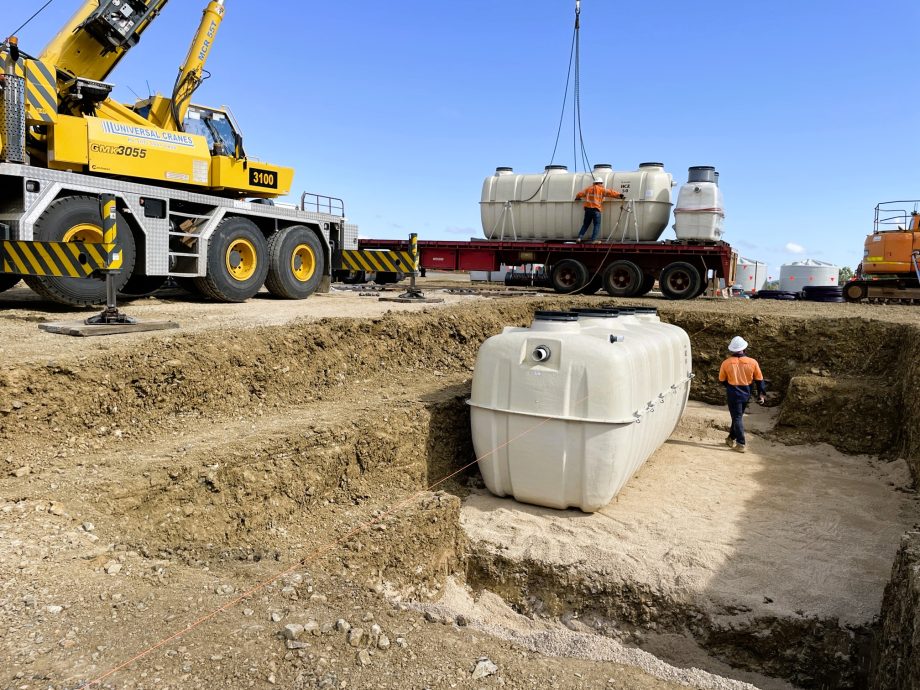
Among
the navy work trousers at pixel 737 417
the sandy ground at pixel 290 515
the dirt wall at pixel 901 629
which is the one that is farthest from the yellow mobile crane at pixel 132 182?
the dirt wall at pixel 901 629

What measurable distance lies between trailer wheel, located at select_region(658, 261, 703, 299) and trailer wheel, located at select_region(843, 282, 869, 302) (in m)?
5.53

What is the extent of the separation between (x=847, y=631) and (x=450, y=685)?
3.59 meters

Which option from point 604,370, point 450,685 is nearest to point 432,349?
point 604,370

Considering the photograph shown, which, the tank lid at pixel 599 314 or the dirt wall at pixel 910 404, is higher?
the tank lid at pixel 599 314

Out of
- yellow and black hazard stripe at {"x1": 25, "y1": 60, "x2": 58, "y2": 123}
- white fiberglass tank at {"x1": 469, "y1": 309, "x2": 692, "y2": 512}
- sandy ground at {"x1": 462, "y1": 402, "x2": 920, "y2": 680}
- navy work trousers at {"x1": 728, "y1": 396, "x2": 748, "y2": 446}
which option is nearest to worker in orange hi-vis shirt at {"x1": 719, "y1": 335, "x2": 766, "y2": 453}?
navy work trousers at {"x1": 728, "y1": 396, "x2": 748, "y2": 446}

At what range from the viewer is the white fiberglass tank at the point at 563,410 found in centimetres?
627

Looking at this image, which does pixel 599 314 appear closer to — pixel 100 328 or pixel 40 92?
pixel 100 328

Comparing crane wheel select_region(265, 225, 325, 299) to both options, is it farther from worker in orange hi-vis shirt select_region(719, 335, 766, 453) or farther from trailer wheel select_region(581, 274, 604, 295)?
worker in orange hi-vis shirt select_region(719, 335, 766, 453)

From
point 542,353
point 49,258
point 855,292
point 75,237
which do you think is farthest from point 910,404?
point 855,292

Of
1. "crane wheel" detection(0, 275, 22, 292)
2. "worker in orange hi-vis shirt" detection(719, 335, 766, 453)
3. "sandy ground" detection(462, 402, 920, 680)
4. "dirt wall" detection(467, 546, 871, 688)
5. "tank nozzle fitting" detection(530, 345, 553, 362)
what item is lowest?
"dirt wall" detection(467, 546, 871, 688)

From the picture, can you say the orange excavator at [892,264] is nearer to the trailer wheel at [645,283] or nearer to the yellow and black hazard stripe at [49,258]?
the trailer wheel at [645,283]

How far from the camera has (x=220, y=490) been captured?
17.0 feet

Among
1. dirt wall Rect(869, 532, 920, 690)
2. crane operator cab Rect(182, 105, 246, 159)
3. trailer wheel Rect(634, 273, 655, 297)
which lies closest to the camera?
dirt wall Rect(869, 532, 920, 690)

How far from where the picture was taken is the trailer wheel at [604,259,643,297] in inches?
669
